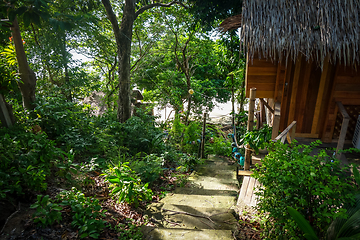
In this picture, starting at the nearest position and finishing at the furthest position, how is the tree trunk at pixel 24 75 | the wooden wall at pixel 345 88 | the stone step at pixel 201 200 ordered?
the stone step at pixel 201 200, the tree trunk at pixel 24 75, the wooden wall at pixel 345 88

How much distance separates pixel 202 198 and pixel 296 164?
5.64ft

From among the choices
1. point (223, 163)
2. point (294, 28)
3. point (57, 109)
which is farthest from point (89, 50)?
point (294, 28)

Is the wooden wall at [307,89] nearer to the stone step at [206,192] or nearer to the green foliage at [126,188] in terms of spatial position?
the stone step at [206,192]

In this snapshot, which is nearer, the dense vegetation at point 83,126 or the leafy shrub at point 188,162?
the dense vegetation at point 83,126

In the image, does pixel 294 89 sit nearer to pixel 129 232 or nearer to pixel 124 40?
pixel 124 40

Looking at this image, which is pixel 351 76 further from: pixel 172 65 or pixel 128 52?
pixel 172 65

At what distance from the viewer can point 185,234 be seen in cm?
238

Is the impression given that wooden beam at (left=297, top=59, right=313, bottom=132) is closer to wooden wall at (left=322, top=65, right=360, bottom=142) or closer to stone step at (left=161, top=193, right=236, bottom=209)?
wooden wall at (left=322, top=65, right=360, bottom=142)

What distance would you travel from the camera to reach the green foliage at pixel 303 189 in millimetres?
1867

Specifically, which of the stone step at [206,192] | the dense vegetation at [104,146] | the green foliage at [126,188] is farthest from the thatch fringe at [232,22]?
the green foliage at [126,188]

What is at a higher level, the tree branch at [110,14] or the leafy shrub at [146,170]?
the tree branch at [110,14]

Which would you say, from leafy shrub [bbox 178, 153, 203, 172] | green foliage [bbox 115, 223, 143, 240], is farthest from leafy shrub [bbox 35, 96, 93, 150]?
leafy shrub [bbox 178, 153, 203, 172]

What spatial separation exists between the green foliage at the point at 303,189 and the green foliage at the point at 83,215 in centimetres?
171

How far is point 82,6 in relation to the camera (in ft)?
19.7
